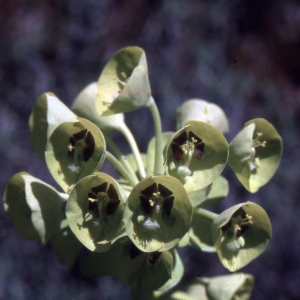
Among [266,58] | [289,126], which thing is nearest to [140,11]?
[266,58]

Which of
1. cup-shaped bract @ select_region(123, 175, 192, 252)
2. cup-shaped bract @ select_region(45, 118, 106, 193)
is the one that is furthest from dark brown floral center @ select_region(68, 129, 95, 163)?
cup-shaped bract @ select_region(123, 175, 192, 252)

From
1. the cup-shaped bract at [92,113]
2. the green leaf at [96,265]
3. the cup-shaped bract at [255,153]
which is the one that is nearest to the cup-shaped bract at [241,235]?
the cup-shaped bract at [255,153]

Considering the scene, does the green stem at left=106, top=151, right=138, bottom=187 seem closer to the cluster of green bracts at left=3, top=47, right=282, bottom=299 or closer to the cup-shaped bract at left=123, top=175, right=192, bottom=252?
the cluster of green bracts at left=3, top=47, right=282, bottom=299

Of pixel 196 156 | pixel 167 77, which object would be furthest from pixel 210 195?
pixel 167 77

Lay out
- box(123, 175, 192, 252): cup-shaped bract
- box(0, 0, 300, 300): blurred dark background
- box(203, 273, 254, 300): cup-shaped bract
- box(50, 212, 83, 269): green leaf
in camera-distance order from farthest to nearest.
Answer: box(0, 0, 300, 300): blurred dark background → box(203, 273, 254, 300): cup-shaped bract → box(50, 212, 83, 269): green leaf → box(123, 175, 192, 252): cup-shaped bract

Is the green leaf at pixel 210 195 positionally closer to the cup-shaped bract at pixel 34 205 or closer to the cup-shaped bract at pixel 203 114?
the cup-shaped bract at pixel 203 114

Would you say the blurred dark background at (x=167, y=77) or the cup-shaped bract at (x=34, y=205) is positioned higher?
the cup-shaped bract at (x=34, y=205)
